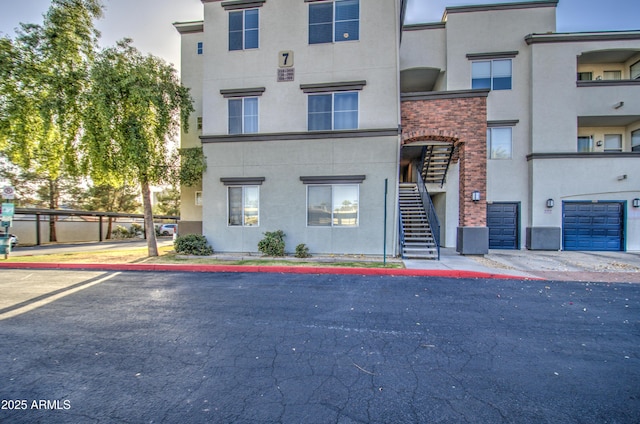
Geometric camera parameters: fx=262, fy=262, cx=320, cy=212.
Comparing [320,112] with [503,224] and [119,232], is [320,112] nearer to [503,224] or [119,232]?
[503,224]

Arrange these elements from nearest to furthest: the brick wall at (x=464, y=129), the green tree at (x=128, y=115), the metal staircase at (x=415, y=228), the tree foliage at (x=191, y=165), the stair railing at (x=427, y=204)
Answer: the green tree at (x=128, y=115) → the metal staircase at (x=415, y=228) → the brick wall at (x=464, y=129) → the stair railing at (x=427, y=204) → the tree foliage at (x=191, y=165)

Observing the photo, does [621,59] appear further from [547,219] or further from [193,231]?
[193,231]

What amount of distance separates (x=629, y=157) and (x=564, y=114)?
136 inches

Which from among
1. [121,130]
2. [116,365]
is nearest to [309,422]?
[116,365]

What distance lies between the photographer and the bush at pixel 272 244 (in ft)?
33.5

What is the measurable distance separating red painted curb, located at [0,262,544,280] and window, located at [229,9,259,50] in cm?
929

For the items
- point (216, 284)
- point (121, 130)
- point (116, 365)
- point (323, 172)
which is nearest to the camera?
point (116, 365)

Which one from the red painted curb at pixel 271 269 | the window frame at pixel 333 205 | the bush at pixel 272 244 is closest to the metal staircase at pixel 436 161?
the window frame at pixel 333 205

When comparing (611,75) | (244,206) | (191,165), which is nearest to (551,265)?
(244,206)

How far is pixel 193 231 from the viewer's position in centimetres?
1328

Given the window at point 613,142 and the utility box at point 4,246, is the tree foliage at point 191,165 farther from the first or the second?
the window at point 613,142

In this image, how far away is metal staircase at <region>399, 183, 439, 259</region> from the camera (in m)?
9.98

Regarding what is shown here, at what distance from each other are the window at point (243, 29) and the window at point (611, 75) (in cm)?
1770

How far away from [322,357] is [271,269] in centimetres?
528
